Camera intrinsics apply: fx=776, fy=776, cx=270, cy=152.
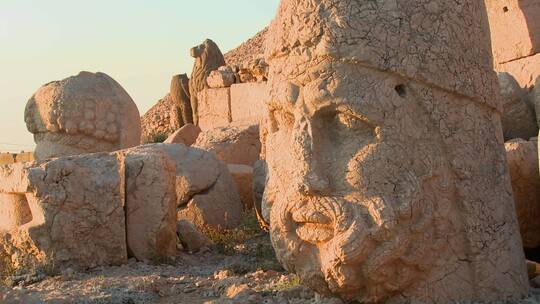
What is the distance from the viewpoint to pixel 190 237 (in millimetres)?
7496

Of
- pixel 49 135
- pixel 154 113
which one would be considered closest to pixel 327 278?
pixel 49 135

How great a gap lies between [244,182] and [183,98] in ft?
29.6

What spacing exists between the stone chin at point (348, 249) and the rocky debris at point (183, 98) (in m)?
13.9

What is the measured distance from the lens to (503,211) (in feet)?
14.0

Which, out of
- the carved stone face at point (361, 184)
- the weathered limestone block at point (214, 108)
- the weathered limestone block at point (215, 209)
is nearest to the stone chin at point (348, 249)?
the carved stone face at point (361, 184)

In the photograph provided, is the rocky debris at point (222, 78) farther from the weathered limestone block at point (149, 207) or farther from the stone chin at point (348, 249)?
the stone chin at point (348, 249)

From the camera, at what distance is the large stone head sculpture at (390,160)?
3.96 metres

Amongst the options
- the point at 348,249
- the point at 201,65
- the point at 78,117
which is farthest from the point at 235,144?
the point at 201,65

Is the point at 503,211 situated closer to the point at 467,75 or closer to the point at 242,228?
the point at 467,75

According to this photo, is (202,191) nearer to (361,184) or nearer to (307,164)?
(307,164)

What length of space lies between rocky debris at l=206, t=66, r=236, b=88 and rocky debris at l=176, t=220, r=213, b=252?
755cm

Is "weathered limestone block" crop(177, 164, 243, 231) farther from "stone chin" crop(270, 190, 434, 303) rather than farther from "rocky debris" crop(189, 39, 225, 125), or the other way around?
"rocky debris" crop(189, 39, 225, 125)

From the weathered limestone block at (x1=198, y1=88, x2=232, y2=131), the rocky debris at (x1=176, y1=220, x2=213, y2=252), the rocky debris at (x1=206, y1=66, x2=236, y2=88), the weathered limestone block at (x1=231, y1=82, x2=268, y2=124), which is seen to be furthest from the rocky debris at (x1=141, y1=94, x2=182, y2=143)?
the rocky debris at (x1=176, y1=220, x2=213, y2=252)

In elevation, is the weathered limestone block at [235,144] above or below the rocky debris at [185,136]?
below
